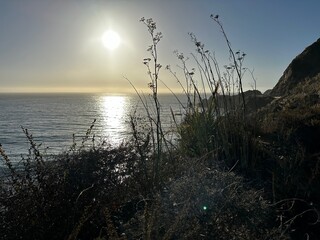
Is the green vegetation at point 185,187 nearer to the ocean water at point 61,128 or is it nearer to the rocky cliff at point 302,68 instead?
the ocean water at point 61,128

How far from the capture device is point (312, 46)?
28.8m

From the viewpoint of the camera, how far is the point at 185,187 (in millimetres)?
4070

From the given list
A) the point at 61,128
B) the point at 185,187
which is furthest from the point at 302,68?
the point at 185,187

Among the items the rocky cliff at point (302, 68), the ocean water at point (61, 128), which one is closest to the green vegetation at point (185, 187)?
the ocean water at point (61, 128)

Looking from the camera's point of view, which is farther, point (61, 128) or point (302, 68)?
point (61, 128)

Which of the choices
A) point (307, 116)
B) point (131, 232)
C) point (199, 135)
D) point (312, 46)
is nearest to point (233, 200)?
point (131, 232)

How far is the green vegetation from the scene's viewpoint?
10.8 feet

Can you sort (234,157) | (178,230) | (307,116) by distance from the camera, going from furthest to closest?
(307,116) < (234,157) < (178,230)

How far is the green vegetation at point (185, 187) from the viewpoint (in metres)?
3.28

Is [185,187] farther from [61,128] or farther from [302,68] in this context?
[61,128]

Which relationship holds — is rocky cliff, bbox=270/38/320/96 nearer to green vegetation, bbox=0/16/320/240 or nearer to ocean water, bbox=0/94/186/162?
ocean water, bbox=0/94/186/162

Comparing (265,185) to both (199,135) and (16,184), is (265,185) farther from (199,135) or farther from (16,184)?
(16,184)

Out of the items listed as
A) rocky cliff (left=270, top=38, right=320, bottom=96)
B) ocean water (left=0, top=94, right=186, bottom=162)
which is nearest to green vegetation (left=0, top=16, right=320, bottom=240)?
ocean water (left=0, top=94, right=186, bottom=162)

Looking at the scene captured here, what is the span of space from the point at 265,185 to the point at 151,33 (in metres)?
2.63
